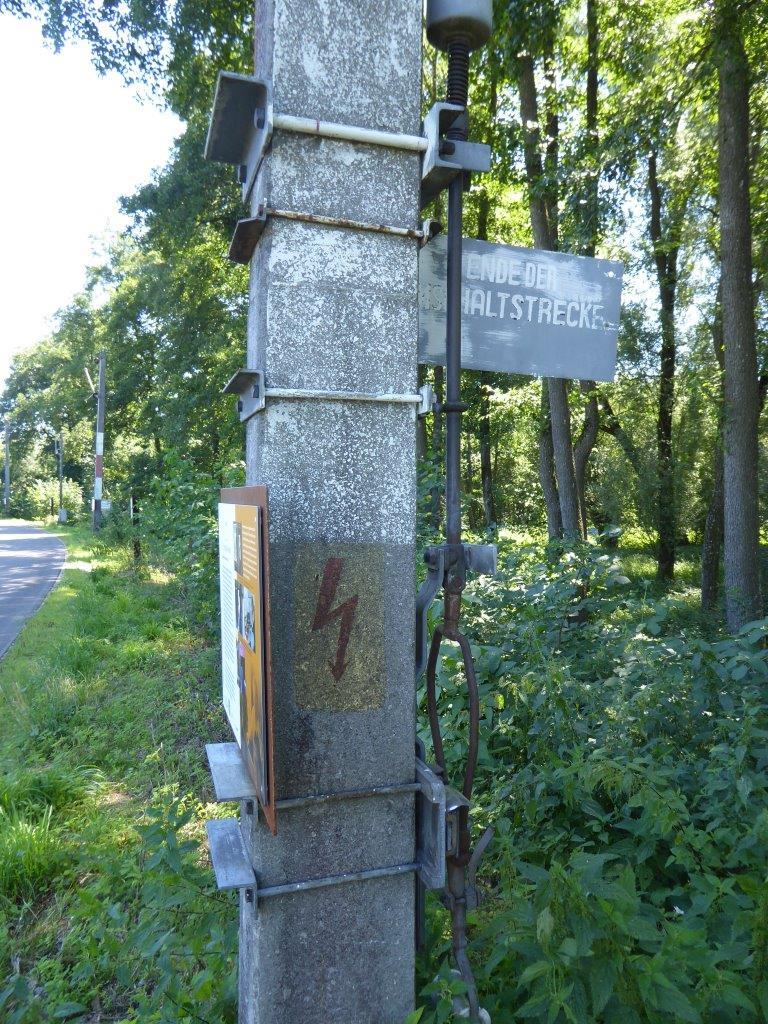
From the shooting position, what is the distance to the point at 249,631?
6.14ft

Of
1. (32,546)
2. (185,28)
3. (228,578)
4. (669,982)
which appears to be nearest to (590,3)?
(185,28)

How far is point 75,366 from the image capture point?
30000mm

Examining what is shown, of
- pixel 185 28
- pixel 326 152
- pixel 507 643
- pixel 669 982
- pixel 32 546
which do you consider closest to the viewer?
pixel 669 982

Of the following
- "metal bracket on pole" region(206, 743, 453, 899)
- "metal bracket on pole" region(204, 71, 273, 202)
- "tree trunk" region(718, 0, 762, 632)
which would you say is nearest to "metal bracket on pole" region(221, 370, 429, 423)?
"metal bracket on pole" region(204, 71, 273, 202)

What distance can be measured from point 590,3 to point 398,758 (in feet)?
42.1

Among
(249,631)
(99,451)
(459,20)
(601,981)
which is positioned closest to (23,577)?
(99,451)

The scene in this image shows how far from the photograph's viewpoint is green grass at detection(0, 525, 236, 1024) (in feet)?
9.84

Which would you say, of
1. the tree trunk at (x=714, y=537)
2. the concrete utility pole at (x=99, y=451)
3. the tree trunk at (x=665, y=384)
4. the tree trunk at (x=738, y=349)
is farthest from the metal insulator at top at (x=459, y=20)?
the concrete utility pole at (x=99, y=451)

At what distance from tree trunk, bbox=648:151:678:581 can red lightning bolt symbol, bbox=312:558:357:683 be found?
13.9m

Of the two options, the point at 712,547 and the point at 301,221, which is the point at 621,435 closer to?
the point at 712,547

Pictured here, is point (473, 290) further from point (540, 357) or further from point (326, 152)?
point (326, 152)

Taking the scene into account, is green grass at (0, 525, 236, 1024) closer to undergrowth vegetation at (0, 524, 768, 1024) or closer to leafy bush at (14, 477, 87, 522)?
undergrowth vegetation at (0, 524, 768, 1024)

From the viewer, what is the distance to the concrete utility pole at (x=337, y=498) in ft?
6.10

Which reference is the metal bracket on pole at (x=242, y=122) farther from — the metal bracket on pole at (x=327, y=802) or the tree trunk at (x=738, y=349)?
the tree trunk at (x=738, y=349)
